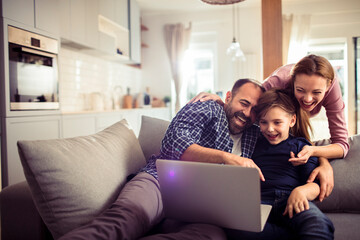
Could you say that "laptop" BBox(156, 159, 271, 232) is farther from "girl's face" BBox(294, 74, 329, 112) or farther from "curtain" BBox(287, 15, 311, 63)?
"curtain" BBox(287, 15, 311, 63)

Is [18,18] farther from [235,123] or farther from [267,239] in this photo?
[267,239]


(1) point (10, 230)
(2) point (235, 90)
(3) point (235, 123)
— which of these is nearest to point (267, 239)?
(3) point (235, 123)

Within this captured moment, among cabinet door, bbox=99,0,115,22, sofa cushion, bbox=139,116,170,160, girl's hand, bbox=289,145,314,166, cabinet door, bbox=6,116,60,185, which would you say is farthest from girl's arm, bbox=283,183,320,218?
cabinet door, bbox=99,0,115,22

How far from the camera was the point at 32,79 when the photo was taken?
2588 millimetres

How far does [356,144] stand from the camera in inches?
63.4

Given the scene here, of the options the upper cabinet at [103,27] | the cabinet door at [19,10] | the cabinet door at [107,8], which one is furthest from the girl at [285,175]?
the cabinet door at [107,8]

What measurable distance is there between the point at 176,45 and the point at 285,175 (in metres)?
4.82

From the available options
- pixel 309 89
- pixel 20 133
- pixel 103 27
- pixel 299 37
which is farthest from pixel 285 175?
pixel 299 37

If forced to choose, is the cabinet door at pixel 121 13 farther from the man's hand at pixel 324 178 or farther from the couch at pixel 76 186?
the man's hand at pixel 324 178

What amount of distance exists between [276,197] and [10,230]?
1.18 m

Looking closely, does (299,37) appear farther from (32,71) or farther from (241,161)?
(241,161)

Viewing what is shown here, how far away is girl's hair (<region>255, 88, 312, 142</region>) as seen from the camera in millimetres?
1443

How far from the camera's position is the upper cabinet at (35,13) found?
7.59 ft

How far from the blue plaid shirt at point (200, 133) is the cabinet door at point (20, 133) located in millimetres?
1428
